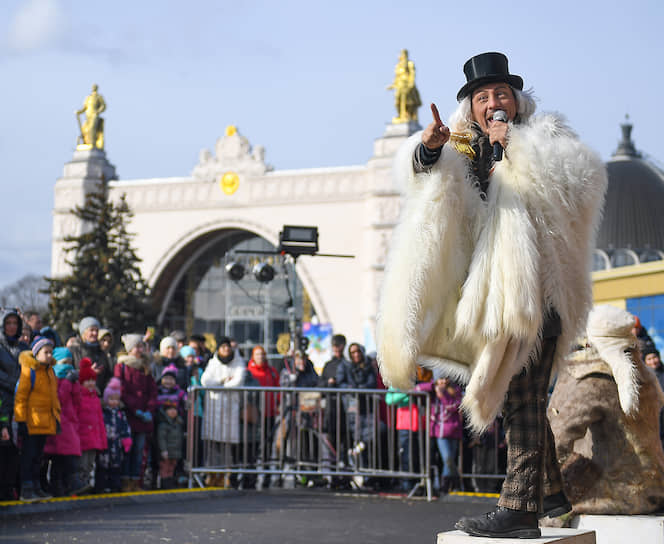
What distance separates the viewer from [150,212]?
43969mm

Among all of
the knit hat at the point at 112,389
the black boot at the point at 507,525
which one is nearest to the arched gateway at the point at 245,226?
the knit hat at the point at 112,389

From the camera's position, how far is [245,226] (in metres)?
42.4

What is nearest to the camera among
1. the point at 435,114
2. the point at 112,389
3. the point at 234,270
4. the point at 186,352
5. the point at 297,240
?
the point at 435,114

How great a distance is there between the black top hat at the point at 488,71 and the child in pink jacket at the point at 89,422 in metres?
6.16

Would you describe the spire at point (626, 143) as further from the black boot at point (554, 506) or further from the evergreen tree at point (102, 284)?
the black boot at point (554, 506)

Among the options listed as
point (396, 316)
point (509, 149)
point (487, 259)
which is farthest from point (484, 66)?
point (396, 316)

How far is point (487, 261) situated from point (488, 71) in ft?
2.68

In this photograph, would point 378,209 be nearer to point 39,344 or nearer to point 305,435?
point 305,435

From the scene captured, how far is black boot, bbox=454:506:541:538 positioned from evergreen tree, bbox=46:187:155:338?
2979 cm

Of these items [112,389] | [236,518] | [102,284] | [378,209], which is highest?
[378,209]

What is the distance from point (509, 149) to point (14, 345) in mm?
6128

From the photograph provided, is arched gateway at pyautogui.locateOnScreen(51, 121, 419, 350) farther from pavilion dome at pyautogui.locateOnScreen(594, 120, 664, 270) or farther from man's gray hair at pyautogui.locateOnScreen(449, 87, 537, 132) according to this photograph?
man's gray hair at pyautogui.locateOnScreen(449, 87, 537, 132)

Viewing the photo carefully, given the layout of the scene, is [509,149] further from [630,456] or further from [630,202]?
[630,202]

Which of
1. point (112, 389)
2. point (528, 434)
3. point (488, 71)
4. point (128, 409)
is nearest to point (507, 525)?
point (528, 434)
